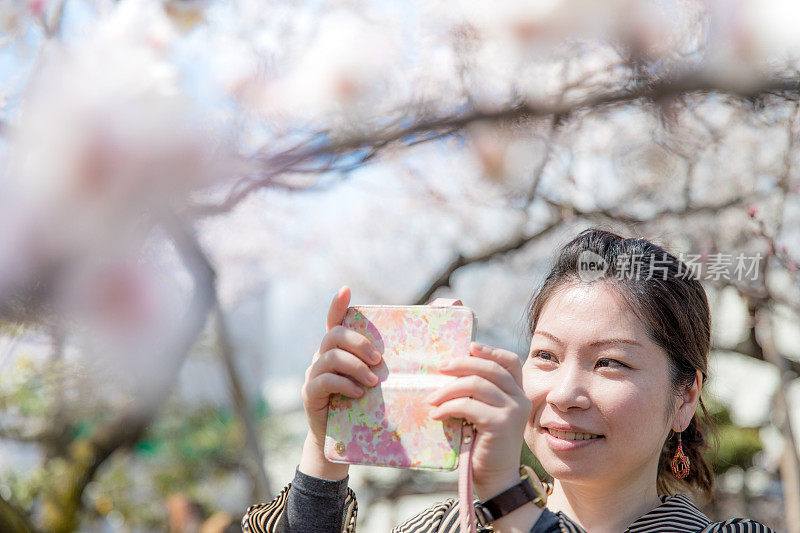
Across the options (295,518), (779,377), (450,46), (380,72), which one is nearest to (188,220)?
(380,72)

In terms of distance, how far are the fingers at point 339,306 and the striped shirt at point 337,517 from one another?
21 cm

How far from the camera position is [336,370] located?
0.80m

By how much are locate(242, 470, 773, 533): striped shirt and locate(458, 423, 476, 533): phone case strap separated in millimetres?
152

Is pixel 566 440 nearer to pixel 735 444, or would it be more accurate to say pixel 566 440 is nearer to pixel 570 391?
pixel 570 391

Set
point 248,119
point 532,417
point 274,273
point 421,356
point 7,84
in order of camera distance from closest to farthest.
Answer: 1. point 421,356
2. point 532,417
3. point 7,84
4. point 248,119
5. point 274,273

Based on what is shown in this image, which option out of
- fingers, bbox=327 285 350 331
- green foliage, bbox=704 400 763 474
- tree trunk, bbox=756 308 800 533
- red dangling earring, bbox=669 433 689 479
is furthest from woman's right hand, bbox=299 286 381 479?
green foliage, bbox=704 400 763 474

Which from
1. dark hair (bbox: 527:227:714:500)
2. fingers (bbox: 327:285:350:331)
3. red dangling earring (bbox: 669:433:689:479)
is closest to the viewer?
fingers (bbox: 327:285:350:331)

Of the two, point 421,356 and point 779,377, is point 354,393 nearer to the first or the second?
point 421,356

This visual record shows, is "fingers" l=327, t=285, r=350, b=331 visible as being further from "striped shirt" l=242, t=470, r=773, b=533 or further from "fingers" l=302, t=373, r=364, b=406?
"striped shirt" l=242, t=470, r=773, b=533

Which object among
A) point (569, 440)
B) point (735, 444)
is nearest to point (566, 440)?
point (569, 440)

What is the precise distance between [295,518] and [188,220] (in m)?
2.01

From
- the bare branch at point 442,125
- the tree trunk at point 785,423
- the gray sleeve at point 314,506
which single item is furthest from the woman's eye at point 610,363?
the tree trunk at point 785,423

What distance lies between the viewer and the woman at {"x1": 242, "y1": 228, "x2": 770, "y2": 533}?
845 mm

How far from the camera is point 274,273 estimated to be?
2.97m
